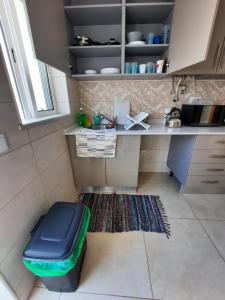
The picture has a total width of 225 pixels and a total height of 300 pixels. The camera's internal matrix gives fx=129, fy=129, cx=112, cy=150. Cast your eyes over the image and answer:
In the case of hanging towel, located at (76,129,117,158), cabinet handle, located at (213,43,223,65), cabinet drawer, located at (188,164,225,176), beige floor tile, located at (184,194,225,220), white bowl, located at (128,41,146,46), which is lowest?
beige floor tile, located at (184,194,225,220)

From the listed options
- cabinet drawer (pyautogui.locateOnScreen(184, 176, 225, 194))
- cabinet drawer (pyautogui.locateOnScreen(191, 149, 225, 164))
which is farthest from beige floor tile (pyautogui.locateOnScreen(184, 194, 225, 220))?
cabinet drawer (pyautogui.locateOnScreen(191, 149, 225, 164))

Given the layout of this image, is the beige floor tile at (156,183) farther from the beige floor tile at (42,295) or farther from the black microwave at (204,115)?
the beige floor tile at (42,295)

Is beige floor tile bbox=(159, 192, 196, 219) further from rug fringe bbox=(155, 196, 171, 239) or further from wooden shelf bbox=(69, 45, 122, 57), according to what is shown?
wooden shelf bbox=(69, 45, 122, 57)

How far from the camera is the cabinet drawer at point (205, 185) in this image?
1.56 m

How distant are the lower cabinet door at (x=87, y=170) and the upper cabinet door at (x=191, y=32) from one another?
123 centimetres

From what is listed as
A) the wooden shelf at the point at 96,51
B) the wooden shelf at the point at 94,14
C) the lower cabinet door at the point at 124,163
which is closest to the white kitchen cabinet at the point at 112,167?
the lower cabinet door at the point at 124,163

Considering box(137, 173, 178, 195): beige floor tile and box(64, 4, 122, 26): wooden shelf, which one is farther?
box(137, 173, 178, 195): beige floor tile

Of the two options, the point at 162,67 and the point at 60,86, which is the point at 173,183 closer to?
the point at 162,67

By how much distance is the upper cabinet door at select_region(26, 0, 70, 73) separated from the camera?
2.41 ft

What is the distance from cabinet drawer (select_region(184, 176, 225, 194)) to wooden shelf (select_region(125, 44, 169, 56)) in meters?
1.51

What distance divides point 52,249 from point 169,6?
2.14 meters

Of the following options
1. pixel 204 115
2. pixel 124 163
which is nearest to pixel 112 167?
pixel 124 163

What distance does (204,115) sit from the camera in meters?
1.54

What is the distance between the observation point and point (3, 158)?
25.8 inches
